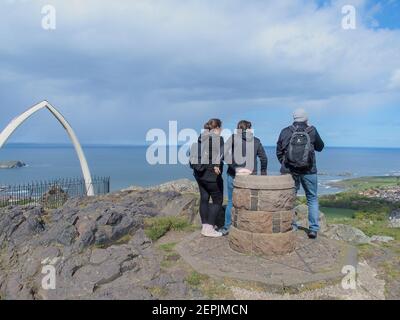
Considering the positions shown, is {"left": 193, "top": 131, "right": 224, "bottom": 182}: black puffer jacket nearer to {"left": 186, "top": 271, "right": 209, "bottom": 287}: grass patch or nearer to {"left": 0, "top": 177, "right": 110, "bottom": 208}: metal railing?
{"left": 186, "top": 271, "right": 209, "bottom": 287}: grass patch

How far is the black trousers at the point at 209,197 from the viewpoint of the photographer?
7612 mm

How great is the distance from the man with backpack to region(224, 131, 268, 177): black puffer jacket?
1.23 ft

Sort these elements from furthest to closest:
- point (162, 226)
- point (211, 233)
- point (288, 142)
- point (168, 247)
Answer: point (162, 226) → point (211, 233) → point (168, 247) → point (288, 142)

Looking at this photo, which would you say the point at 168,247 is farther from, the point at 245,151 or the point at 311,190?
the point at 311,190

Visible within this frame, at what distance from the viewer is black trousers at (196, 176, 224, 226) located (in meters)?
7.61

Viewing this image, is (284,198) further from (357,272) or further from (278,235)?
(357,272)

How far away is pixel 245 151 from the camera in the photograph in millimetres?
7301

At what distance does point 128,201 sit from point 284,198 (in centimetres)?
602

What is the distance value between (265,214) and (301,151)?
4.49ft

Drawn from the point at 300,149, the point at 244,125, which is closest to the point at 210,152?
the point at 244,125

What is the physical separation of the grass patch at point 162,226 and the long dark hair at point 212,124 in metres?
2.93

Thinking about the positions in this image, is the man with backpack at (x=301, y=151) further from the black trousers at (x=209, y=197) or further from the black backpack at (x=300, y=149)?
the black trousers at (x=209, y=197)
